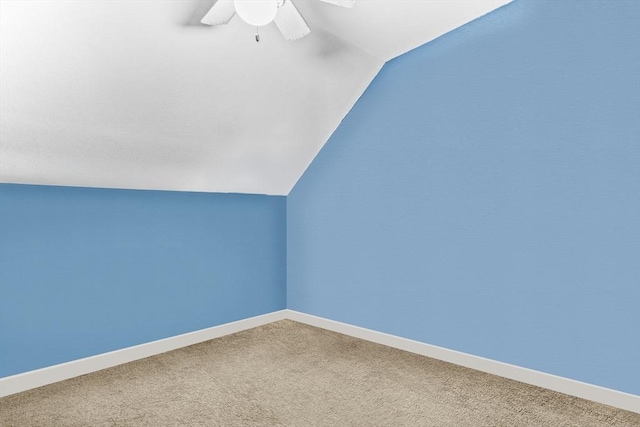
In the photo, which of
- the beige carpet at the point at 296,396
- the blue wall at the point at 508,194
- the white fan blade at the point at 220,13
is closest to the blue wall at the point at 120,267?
the beige carpet at the point at 296,396

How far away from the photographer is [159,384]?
2.29 meters

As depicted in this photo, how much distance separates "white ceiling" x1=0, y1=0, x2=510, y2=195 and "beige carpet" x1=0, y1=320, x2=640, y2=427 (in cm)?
127

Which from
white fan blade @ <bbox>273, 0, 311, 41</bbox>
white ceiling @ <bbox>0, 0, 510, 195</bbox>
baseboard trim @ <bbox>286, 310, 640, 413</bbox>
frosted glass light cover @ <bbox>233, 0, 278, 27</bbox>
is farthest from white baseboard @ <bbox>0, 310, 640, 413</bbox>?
frosted glass light cover @ <bbox>233, 0, 278, 27</bbox>

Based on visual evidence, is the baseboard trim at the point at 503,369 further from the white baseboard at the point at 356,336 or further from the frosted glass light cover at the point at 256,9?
the frosted glass light cover at the point at 256,9

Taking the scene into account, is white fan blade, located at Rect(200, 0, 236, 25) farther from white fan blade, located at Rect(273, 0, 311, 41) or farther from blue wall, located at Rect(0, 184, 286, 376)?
blue wall, located at Rect(0, 184, 286, 376)

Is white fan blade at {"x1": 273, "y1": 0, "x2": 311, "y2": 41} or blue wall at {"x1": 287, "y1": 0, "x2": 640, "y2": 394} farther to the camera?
blue wall at {"x1": 287, "y1": 0, "x2": 640, "y2": 394}

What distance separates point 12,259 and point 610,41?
11.4ft

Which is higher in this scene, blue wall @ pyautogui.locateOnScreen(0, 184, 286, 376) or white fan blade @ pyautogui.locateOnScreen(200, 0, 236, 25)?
white fan blade @ pyautogui.locateOnScreen(200, 0, 236, 25)

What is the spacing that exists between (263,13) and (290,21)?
34 cm

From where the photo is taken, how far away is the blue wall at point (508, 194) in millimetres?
1958

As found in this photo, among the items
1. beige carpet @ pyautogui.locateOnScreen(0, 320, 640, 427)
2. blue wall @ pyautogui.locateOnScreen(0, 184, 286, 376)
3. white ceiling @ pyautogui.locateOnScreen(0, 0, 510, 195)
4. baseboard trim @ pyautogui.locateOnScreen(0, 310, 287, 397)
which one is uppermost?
white ceiling @ pyautogui.locateOnScreen(0, 0, 510, 195)

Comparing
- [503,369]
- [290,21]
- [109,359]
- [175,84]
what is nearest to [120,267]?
[109,359]

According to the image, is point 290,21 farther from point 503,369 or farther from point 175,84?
point 503,369

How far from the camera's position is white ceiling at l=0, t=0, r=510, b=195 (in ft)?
5.73
